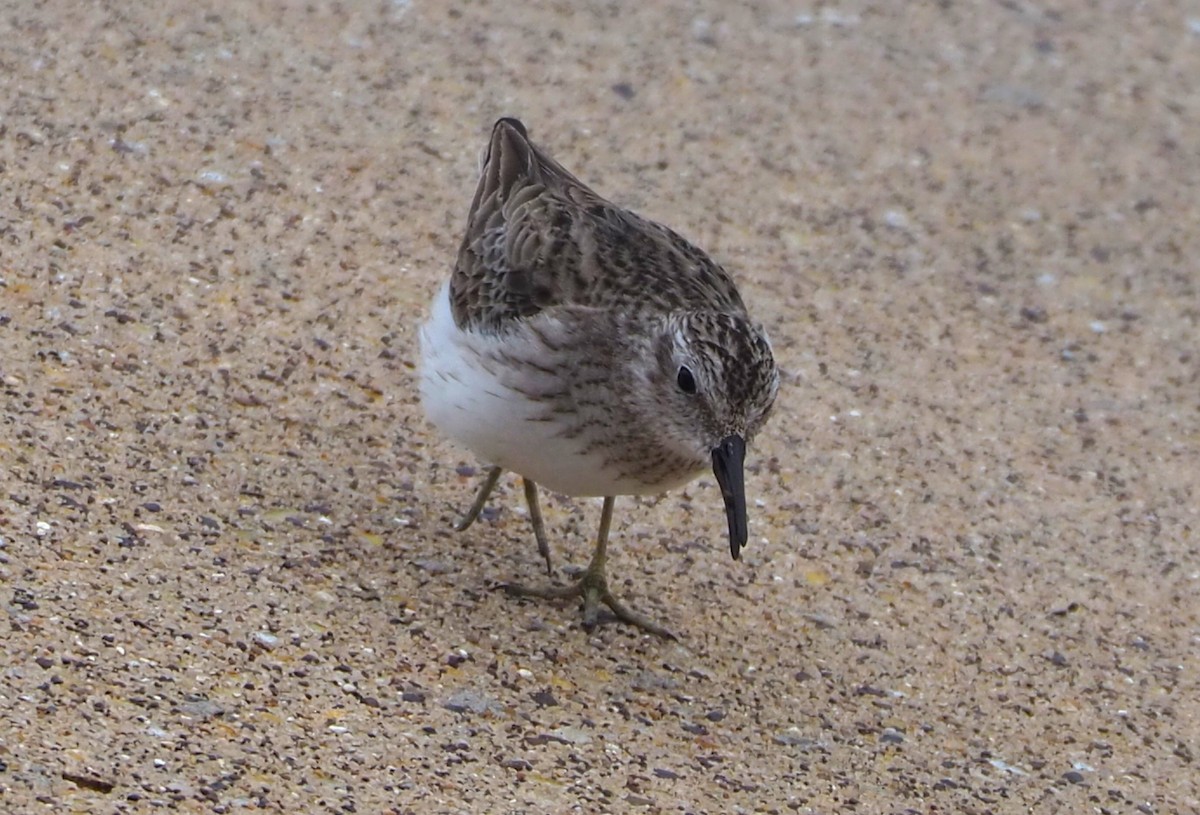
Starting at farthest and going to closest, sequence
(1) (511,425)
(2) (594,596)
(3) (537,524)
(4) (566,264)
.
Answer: (3) (537,524)
(2) (594,596)
(4) (566,264)
(1) (511,425)

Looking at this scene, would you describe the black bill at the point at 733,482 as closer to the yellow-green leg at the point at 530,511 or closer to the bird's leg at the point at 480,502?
the yellow-green leg at the point at 530,511

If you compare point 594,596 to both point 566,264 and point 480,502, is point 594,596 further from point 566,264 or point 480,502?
point 566,264

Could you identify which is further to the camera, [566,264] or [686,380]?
[566,264]

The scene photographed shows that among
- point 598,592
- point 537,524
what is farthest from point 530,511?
point 598,592

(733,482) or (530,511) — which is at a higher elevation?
(733,482)

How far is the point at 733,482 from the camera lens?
4762mm

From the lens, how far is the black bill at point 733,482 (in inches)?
187

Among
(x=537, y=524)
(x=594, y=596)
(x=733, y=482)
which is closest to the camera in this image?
(x=733, y=482)

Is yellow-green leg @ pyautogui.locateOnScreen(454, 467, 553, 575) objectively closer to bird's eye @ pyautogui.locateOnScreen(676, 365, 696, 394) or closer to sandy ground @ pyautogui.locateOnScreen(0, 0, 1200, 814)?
sandy ground @ pyautogui.locateOnScreen(0, 0, 1200, 814)

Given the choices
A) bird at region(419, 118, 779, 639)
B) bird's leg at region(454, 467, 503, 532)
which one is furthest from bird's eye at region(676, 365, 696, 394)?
Answer: bird's leg at region(454, 467, 503, 532)

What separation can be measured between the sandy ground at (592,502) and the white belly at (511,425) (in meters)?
0.49

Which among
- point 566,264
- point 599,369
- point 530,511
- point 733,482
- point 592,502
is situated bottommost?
point 592,502

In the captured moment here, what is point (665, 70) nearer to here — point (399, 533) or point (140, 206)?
point (140, 206)

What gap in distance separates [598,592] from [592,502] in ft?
2.31
